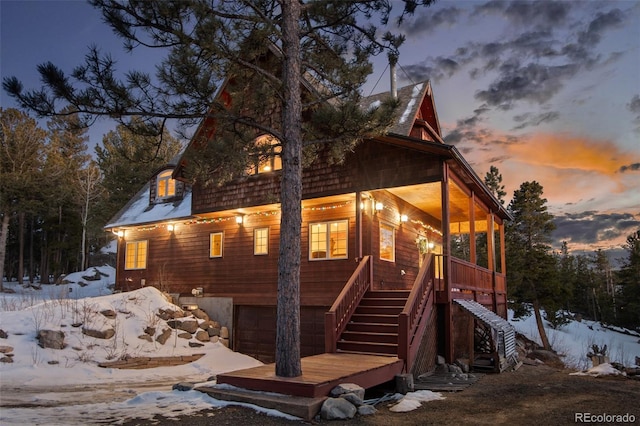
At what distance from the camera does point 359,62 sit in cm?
944

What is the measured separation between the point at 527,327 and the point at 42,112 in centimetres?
3459

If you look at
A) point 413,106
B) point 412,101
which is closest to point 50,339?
point 413,106

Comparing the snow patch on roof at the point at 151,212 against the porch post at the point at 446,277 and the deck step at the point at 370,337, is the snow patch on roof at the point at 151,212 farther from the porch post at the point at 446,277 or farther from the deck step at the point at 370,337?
the porch post at the point at 446,277

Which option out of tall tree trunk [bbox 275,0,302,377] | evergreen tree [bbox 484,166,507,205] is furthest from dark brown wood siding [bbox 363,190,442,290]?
evergreen tree [bbox 484,166,507,205]

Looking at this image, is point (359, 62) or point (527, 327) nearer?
point (359, 62)

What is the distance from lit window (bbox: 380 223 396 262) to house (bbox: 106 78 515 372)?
61 millimetres

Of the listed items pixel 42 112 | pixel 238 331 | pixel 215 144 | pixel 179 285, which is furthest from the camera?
pixel 179 285

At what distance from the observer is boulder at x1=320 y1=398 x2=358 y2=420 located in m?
6.13

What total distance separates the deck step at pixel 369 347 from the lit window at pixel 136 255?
1095 cm

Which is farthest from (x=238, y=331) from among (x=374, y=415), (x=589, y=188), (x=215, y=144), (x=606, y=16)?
(x=589, y=188)

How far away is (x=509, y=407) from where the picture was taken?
6.80 m

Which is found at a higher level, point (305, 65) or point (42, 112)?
point (305, 65)

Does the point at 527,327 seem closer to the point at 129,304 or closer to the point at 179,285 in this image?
the point at 179,285

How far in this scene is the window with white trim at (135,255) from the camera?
1823 cm
